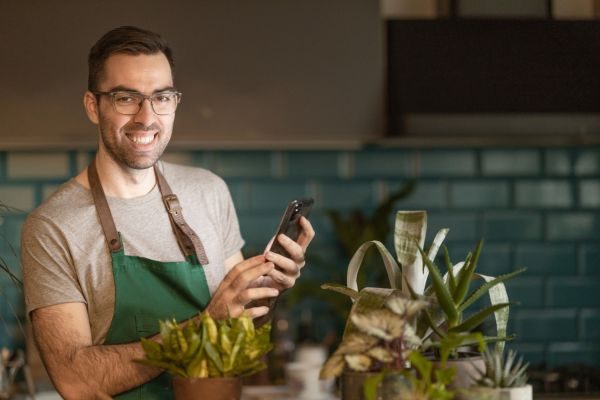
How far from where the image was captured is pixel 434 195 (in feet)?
14.0

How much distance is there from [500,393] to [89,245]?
1092mm

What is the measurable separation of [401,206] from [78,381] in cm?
217

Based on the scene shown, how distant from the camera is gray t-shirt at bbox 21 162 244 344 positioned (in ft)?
7.76

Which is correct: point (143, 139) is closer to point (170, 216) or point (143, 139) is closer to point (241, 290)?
point (170, 216)

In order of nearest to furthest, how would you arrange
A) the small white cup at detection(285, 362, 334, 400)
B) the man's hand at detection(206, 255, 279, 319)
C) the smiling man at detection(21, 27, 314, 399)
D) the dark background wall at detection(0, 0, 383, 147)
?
the man's hand at detection(206, 255, 279, 319)
the smiling man at detection(21, 27, 314, 399)
the small white cup at detection(285, 362, 334, 400)
the dark background wall at detection(0, 0, 383, 147)

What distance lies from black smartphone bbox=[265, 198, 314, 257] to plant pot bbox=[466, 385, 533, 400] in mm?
647

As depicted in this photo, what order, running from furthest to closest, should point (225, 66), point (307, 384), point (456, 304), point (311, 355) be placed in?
1. point (311, 355)
2. point (225, 66)
3. point (307, 384)
4. point (456, 304)

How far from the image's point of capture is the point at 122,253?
244 centimetres

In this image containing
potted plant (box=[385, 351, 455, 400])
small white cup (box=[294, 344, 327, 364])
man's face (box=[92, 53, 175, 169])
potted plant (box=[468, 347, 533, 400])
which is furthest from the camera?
small white cup (box=[294, 344, 327, 364])

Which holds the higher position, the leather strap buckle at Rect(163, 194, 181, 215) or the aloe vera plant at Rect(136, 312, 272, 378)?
the leather strap buckle at Rect(163, 194, 181, 215)

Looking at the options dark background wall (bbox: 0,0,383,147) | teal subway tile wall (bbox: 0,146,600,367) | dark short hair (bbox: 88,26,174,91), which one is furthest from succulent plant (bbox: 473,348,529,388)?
teal subway tile wall (bbox: 0,146,600,367)

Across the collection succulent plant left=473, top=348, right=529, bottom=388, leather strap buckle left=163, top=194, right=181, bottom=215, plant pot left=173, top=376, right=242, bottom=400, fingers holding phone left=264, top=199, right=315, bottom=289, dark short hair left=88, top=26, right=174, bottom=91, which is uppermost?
dark short hair left=88, top=26, right=174, bottom=91

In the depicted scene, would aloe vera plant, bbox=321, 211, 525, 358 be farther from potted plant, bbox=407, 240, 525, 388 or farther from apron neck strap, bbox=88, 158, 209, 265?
apron neck strap, bbox=88, 158, 209, 265

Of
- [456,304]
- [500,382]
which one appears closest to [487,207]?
[456,304]
